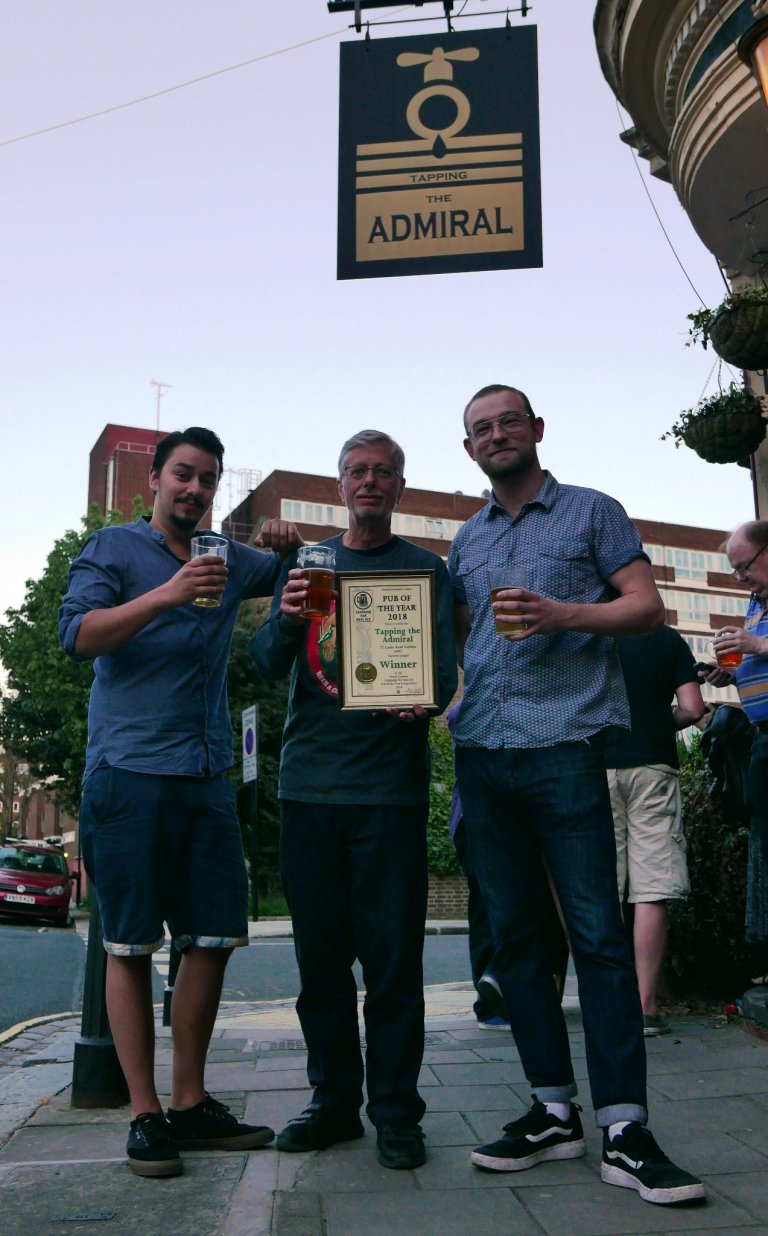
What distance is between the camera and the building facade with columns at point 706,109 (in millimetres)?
7539

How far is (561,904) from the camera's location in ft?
10.6

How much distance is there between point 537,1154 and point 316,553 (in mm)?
1800

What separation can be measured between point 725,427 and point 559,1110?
571cm

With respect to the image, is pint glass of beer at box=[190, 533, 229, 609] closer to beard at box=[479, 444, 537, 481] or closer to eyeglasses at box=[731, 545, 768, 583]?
Answer: beard at box=[479, 444, 537, 481]

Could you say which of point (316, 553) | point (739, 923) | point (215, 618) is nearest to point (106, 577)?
point (215, 618)

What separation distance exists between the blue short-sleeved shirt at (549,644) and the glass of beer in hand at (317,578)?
0.46 metres

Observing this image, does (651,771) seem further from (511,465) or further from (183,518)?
(183,518)

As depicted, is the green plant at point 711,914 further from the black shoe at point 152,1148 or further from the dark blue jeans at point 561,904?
the black shoe at point 152,1148

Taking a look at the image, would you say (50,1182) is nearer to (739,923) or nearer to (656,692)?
(656,692)

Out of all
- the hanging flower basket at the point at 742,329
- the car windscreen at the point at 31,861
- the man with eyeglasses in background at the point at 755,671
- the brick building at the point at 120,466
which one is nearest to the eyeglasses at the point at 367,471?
the man with eyeglasses in background at the point at 755,671

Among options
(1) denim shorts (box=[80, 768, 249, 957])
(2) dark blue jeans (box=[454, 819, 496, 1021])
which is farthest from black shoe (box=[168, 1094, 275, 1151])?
(2) dark blue jeans (box=[454, 819, 496, 1021])

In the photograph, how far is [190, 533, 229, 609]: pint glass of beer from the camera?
3.28m

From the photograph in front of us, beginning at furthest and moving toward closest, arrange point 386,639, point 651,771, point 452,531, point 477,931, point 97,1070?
point 452,531 → point 477,931 → point 651,771 → point 97,1070 → point 386,639

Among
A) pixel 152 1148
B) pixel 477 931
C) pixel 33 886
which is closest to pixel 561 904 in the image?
pixel 152 1148
